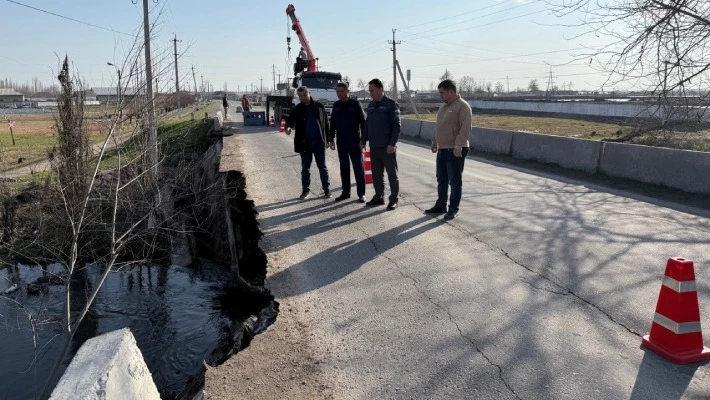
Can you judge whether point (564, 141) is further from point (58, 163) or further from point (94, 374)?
point (94, 374)

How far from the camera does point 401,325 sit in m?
4.19

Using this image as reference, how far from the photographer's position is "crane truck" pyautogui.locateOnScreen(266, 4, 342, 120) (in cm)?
2533

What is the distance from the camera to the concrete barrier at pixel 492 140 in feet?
50.3

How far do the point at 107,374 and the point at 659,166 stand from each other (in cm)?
1004

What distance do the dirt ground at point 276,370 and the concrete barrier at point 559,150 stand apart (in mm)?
9288

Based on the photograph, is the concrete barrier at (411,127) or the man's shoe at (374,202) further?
the concrete barrier at (411,127)

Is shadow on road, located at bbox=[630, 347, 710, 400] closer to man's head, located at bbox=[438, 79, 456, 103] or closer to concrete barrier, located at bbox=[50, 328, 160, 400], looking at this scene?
concrete barrier, located at bbox=[50, 328, 160, 400]

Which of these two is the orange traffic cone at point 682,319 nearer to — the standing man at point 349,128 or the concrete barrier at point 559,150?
the standing man at point 349,128

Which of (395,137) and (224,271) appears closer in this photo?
(395,137)

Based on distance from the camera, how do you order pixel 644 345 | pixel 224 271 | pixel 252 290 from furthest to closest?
pixel 224 271 < pixel 252 290 < pixel 644 345

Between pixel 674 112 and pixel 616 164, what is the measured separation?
1579 millimetres

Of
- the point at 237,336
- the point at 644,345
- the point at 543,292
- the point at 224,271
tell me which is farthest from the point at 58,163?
the point at 644,345

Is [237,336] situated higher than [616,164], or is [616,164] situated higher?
[616,164]

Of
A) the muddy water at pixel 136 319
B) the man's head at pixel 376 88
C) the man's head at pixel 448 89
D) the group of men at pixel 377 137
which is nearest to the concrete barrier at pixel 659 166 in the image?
the group of men at pixel 377 137
